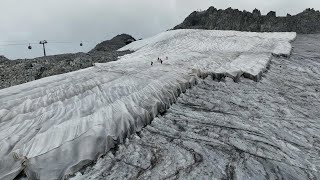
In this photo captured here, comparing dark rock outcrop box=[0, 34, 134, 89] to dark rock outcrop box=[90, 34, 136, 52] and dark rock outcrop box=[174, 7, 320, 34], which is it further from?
dark rock outcrop box=[174, 7, 320, 34]

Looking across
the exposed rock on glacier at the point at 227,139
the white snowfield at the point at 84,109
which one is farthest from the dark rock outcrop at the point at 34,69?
the exposed rock on glacier at the point at 227,139

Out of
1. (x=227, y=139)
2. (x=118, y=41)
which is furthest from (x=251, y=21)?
(x=227, y=139)

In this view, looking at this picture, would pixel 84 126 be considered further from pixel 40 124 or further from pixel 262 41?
pixel 262 41

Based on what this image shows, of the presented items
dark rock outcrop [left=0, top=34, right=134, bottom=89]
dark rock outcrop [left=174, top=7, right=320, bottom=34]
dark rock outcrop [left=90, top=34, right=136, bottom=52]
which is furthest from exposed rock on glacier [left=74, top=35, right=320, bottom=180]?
dark rock outcrop [left=174, top=7, right=320, bottom=34]

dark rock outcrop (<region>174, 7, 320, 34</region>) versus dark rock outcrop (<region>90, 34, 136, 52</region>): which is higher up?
dark rock outcrop (<region>174, 7, 320, 34</region>)

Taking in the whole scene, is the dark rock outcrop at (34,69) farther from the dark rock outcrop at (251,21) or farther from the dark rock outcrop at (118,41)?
the dark rock outcrop at (251,21)

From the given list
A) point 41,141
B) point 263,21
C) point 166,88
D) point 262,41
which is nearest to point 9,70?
point 166,88
